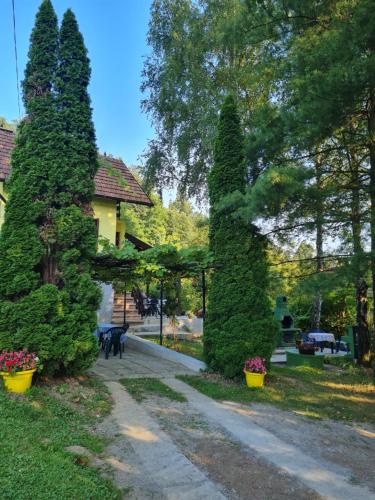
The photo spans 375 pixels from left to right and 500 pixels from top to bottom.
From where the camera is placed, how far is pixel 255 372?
6.39 m

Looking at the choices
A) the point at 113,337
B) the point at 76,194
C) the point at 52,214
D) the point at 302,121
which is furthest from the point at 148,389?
the point at 302,121

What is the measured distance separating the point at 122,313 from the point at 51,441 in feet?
34.1

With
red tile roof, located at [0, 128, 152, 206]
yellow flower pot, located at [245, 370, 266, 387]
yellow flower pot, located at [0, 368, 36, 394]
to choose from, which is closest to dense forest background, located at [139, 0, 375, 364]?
yellow flower pot, located at [245, 370, 266, 387]

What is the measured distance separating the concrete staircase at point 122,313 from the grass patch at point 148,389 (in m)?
7.03

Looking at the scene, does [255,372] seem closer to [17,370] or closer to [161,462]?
[161,462]

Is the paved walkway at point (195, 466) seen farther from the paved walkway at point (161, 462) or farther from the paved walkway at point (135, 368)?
the paved walkway at point (135, 368)

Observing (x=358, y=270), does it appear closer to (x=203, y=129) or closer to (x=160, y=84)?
(x=203, y=129)

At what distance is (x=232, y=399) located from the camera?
5723mm

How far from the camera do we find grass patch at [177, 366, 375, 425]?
5.50m

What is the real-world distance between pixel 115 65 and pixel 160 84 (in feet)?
8.86

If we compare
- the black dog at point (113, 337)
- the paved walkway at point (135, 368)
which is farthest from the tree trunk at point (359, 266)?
the black dog at point (113, 337)

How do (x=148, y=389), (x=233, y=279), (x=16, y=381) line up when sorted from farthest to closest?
(x=233, y=279), (x=148, y=389), (x=16, y=381)

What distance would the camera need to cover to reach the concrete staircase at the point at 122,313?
13.6 metres

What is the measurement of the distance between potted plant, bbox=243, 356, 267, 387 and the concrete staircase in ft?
25.5
